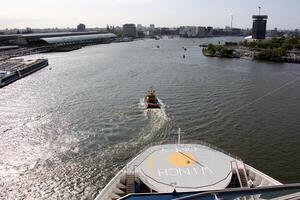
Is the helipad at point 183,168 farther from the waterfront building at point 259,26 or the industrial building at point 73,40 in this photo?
the waterfront building at point 259,26

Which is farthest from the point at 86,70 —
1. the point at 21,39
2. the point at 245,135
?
the point at 21,39

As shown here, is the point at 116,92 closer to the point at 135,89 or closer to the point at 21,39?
the point at 135,89

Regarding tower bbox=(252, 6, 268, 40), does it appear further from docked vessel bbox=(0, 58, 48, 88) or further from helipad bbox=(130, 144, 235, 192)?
helipad bbox=(130, 144, 235, 192)

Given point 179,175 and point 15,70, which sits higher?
point 179,175

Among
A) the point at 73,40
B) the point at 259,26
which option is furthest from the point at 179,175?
the point at 259,26

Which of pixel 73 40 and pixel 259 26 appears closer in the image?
pixel 73 40

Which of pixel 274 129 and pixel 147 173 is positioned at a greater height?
pixel 147 173

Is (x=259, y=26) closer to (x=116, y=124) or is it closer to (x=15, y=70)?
(x=15, y=70)
